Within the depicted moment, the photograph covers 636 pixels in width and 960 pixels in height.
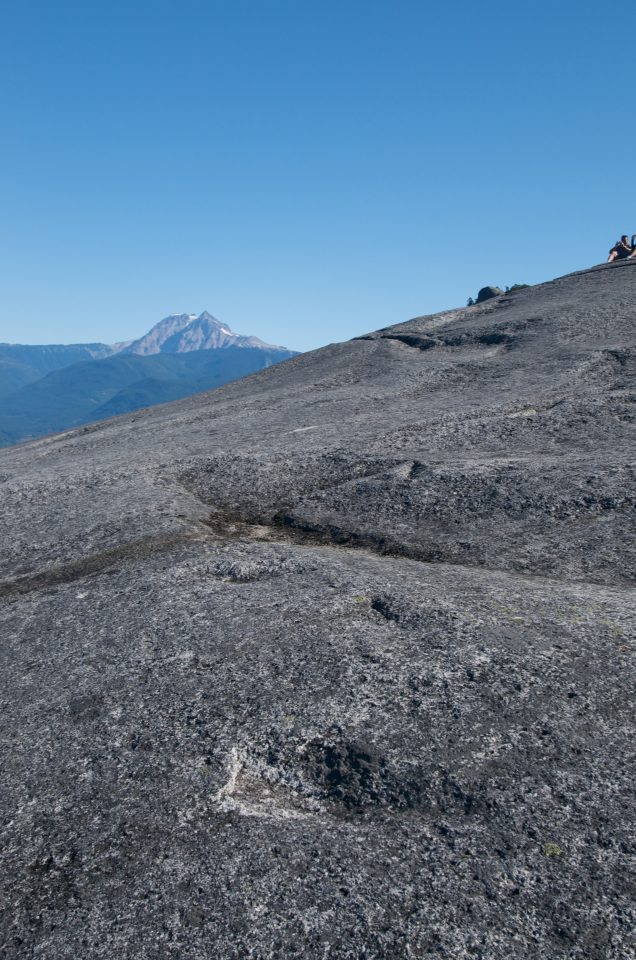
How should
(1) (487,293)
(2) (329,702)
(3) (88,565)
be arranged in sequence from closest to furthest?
(2) (329,702) → (3) (88,565) → (1) (487,293)

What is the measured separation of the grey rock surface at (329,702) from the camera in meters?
4.82

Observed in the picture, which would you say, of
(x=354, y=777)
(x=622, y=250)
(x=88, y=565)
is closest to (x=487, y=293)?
(x=622, y=250)

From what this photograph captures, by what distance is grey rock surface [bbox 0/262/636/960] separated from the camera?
190 inches

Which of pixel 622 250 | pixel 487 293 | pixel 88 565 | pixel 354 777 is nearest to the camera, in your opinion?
pixel 354 777

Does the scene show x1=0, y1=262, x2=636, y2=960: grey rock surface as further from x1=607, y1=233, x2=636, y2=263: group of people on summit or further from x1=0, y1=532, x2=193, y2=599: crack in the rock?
x1=607, y1=233, x2=636, y2=263: group of people on summit

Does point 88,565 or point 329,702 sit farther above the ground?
point 88,565

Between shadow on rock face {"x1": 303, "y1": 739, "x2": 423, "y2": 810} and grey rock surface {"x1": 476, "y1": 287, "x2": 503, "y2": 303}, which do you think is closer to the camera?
shadow on rock face {"x1": 303, "y1": 739, "x2": 423, "y2": 810}

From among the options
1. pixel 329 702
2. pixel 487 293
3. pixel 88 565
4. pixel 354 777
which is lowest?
pixel 354 777

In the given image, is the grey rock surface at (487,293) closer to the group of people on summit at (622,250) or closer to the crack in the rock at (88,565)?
the group of people on summit at (622,250)

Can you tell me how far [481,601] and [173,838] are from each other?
460 cm

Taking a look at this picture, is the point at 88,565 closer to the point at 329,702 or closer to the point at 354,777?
the point at 329,702

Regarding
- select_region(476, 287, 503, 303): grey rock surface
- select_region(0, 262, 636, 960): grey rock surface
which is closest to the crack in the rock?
select_region(0, 262, 636, 960): grey rock surface

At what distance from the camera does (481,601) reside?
8508mm

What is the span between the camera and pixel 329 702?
22.1ft
